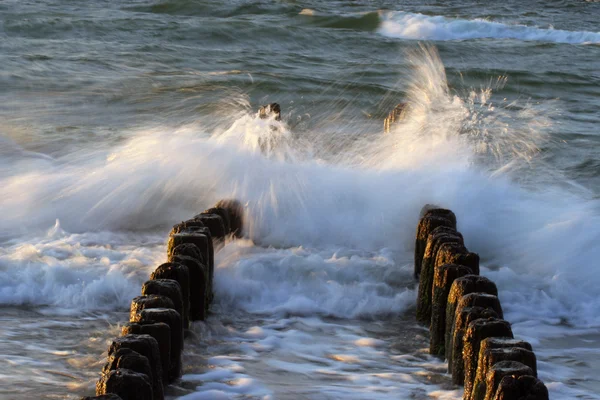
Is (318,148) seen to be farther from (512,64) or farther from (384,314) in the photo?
(512,64)

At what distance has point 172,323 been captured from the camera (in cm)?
423

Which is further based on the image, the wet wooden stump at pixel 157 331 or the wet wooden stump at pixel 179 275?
the wet wooden stump at pixel 179 275

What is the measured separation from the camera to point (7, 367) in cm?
471

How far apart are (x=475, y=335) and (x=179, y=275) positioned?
1657mm

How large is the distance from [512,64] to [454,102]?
18.8ft

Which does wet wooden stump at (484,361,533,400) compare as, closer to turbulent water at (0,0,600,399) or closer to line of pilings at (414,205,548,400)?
line of pilings at (414,205,548,400)

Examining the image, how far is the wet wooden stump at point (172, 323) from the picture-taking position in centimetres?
414

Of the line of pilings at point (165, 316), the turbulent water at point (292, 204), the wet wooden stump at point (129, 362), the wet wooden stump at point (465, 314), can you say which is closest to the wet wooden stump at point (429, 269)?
the turbulent water at point (292, 204)

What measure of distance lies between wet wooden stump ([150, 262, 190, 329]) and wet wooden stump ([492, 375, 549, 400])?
6.60ft

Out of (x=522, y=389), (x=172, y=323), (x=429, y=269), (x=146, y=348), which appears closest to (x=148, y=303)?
(x=172, y=323)

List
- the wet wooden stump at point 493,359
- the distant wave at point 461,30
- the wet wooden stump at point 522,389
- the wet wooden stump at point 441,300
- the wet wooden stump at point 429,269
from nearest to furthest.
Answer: the wet wooden stump at point 522,389
the wet wooden stump at point 493,359
the wet wooden stump at point 441,300
the wet wooden stump at point 429,269
the distant wave at point 461,30

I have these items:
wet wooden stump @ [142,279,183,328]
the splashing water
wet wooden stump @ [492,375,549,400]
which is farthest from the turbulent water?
wet wooden stump @ [492,375,549,400]

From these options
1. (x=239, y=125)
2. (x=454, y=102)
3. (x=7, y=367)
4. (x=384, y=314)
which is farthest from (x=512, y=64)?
(x=7, y=367)

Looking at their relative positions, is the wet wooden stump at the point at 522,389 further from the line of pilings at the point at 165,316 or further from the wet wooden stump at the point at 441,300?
the wet wooden stump at the point at 441,300
